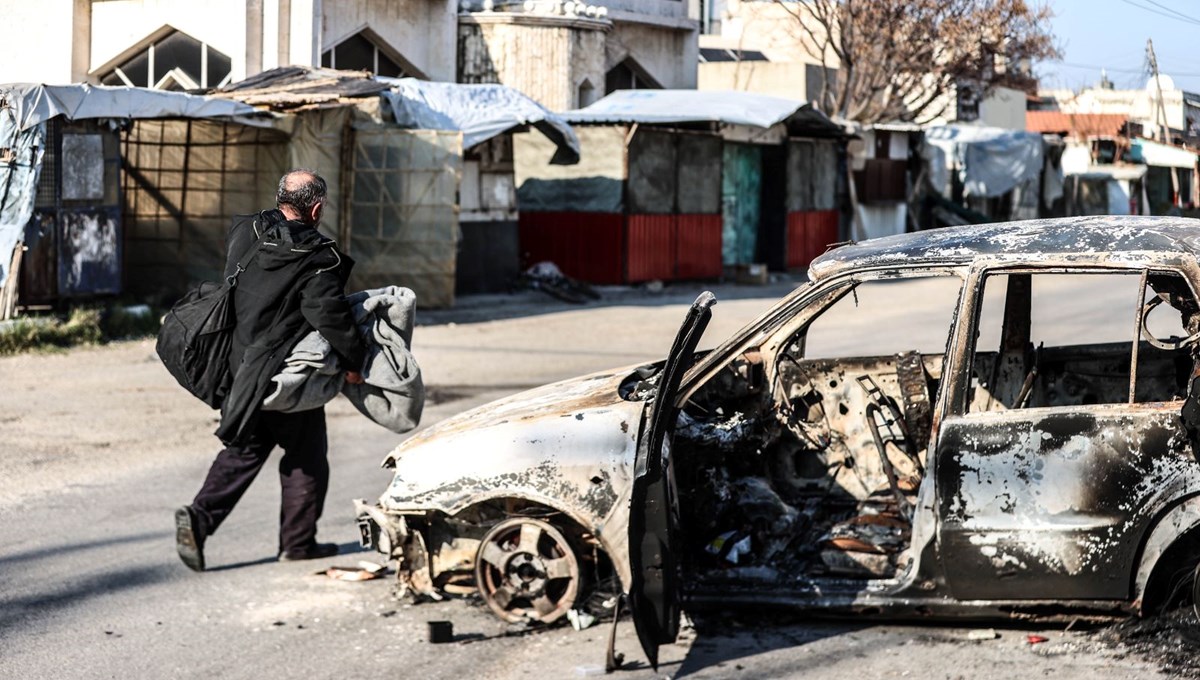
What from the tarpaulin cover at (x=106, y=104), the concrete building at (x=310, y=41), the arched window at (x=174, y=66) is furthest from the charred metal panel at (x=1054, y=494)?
the arched window at (x=174, y=66)

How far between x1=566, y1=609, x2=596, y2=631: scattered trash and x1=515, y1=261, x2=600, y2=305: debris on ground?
14.8 metres

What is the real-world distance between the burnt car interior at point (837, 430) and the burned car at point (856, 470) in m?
0.01

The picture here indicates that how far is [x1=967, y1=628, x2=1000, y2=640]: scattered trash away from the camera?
5.23 m

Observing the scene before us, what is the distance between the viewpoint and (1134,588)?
16.1ft

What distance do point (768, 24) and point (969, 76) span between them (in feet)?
30.5

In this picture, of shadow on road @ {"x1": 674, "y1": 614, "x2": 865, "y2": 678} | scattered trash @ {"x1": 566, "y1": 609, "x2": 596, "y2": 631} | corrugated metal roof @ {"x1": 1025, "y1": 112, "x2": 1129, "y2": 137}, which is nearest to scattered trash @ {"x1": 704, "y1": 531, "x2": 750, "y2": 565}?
shadow on road @ {"x1": 674, "y1": 614, "x2": 865, "y2": 678}

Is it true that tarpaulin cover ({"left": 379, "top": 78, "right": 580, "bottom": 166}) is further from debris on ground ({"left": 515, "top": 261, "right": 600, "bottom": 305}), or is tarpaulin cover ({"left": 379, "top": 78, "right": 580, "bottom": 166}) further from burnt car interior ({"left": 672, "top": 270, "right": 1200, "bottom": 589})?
burnt car interior ({"left": 672, "top": 270, "right": 1200, "bottom": 589})

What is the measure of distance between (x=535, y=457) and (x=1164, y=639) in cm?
229

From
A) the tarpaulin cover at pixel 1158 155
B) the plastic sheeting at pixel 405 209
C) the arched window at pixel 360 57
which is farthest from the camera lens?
the tarpaulin cover at pixel 1158 155

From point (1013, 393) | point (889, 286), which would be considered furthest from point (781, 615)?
point (889, 286)

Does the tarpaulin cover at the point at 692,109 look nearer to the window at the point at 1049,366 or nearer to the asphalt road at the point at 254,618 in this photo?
the asphalt road at the point at 254,618

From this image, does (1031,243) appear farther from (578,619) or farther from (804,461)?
(578,619)

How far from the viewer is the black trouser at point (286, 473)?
6199 millimetres

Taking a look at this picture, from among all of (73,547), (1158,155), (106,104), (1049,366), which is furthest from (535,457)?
(1158,155)
